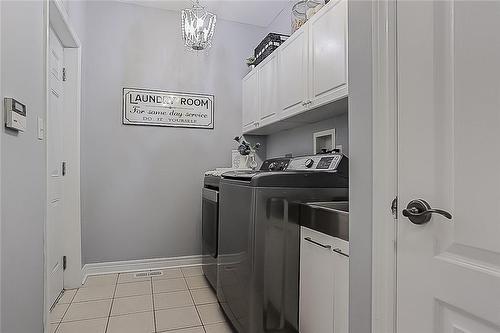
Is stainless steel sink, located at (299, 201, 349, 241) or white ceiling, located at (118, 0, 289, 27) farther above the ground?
white ceiling, located at (118, 0, 289, 27)

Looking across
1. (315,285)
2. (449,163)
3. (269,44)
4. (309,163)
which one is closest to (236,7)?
(269,44)

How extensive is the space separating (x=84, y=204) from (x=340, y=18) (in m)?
2.80

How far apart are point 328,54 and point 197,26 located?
128 centimetres

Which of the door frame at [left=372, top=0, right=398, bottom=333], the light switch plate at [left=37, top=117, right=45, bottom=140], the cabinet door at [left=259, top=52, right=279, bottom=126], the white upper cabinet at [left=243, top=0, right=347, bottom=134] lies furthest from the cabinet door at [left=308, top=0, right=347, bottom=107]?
the light switch plate at [left=37, top=117, right=45, bottom=140]

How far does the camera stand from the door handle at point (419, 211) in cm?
80

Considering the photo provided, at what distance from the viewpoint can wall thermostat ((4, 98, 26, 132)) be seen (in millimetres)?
1167

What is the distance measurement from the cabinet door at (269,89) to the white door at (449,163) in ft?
6.00

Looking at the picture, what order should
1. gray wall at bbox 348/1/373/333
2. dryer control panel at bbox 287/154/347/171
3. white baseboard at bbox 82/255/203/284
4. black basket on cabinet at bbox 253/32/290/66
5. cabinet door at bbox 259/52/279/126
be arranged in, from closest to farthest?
→ gray wall at bbox 348/1/373/333 < dryer control panel at bbox 287/154/347/171 < cabinet door at bbox 259/52/279/126 < black basket on cabinet at bbox 253/32/290/66 < white baseboard at bbox 82/255/203/284

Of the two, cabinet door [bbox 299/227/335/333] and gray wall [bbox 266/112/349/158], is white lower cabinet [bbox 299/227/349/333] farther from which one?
gray wall [bbox 266/112/349/158]

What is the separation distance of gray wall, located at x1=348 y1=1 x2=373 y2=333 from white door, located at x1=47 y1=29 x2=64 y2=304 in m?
2.16

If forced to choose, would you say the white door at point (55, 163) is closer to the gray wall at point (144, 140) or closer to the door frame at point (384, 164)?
the gray wall at point (144, 140)

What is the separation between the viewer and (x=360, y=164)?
104 centimetres

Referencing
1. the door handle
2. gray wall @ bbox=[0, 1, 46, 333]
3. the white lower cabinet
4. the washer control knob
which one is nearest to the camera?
the door handle

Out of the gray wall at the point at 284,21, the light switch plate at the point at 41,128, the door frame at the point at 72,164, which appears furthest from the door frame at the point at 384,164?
the door frame at the point at 72,164
